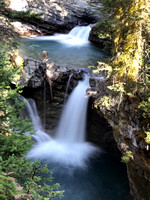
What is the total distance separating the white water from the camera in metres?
21.6

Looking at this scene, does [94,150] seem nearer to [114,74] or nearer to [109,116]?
[109,116]

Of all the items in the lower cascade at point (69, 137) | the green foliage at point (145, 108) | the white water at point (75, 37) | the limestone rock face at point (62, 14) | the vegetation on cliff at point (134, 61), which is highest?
the limestone rock face at point (62, 14)

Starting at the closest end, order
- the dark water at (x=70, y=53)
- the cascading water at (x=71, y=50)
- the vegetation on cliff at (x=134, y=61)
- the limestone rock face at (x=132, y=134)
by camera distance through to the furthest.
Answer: the vegetation on cliff at (x=134, y=61), the limestone rock face at (x=132, y=134), the dark water at (x=70, y=53), the cascading water at (x=71, y=50)

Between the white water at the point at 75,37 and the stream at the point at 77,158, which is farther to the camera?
the white water at the point at 75,37

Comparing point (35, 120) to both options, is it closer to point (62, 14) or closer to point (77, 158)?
point (77, 158)

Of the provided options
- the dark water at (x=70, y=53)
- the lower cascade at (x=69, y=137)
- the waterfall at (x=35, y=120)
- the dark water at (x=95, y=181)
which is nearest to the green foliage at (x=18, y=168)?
the dark water at (x=95, y=181)

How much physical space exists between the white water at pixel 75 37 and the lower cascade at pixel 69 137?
11147mm

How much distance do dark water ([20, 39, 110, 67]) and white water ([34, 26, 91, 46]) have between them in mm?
1372

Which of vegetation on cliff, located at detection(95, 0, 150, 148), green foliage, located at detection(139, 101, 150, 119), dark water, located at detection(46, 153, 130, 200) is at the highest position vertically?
vegetation on cliff, located at detection(95, 0, 150, 148)

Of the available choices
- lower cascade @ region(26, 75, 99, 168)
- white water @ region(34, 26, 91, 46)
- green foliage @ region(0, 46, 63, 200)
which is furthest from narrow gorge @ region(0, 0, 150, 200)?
white water @ region(34, 26, 91, 46)

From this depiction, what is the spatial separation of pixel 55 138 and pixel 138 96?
7.95m

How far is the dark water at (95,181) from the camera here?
334 inches

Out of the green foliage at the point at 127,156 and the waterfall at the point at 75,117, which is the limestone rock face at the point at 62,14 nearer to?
the waterfall at the point at 75,117

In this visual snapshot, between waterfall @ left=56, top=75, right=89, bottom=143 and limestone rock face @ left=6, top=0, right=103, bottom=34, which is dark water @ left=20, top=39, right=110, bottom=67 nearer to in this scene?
waterfall @ left=56, top=75, right=89, bottom=143
